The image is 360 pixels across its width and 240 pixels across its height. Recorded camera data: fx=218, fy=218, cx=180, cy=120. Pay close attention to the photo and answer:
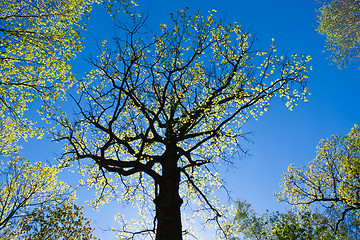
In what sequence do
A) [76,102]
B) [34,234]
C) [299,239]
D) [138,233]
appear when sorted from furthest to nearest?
[34,234], [138,233], [76,102], [299,239]

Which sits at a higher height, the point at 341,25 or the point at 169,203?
the point at 341,25

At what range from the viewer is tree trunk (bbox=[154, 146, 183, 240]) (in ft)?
21.7

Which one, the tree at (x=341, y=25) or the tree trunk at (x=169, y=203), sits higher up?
the tree at (x=341, y=25)

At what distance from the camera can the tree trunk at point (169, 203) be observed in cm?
662

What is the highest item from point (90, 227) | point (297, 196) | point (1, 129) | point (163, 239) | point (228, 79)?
point (1, 129)

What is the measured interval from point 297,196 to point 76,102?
60.5 ft

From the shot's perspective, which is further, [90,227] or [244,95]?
[90,227]

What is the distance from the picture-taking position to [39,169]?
1593 cm

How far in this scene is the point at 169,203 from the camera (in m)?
7.32

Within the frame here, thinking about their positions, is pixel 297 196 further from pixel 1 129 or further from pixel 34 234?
pixel 1 129

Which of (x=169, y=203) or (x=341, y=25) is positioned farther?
(x=341, y=25)

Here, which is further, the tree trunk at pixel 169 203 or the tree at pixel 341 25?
the tree at pixel 341 25

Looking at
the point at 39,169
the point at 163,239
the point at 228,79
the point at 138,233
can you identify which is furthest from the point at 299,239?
the point at 39,169

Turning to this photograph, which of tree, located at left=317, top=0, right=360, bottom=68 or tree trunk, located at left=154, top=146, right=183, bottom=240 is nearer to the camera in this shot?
tree trunk, located at left=154, top=146, right=183, bottom=240
